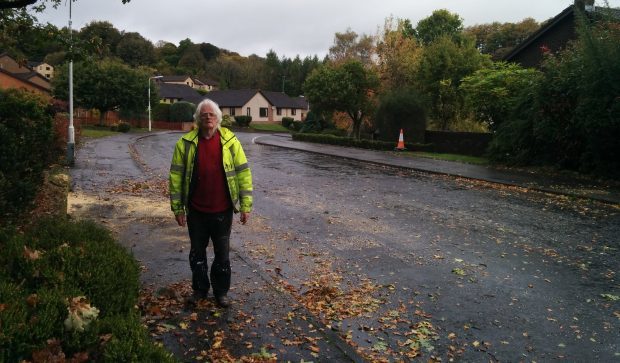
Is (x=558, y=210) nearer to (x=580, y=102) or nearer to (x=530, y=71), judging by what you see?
(x=580, y=102)

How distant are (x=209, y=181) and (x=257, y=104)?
81.8 m

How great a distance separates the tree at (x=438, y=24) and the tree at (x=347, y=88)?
33.3 meters

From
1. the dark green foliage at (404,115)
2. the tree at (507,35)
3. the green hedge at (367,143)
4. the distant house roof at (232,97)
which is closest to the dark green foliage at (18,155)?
the green hedge at (367,143)

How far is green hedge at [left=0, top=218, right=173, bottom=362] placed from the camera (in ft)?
9.25

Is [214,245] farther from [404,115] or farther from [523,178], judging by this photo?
[404,115]

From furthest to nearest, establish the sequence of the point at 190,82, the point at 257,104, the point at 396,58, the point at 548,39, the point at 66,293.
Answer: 1. the point at 190,82
2. the point at 257,104
3. the point at 396,58
4. the point at 548,39
5. the point at 66,293

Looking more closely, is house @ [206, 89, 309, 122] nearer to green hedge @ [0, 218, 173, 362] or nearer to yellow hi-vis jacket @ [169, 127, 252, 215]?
yellow hi-vis jacket @ [169, 127, 252, 215]

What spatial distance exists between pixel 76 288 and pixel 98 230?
1576 millimetres

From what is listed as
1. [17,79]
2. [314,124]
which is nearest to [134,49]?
[17,79]

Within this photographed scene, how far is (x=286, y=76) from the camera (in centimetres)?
11044

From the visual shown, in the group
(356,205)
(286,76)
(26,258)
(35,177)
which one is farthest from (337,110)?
(286,76)

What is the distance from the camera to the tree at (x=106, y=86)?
171 feet

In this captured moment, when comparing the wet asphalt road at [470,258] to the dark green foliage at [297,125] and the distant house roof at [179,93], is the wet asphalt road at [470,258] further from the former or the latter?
the distant house roof at [179,93]

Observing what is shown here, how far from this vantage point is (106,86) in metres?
53.4
